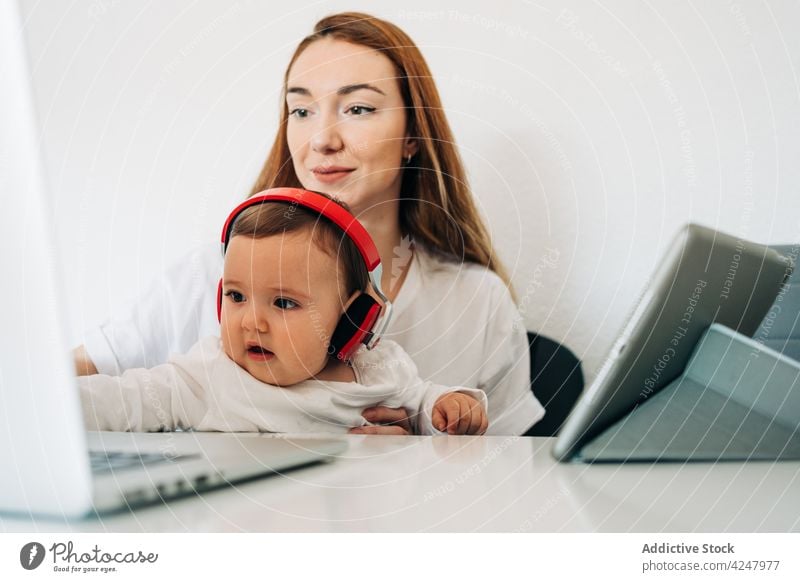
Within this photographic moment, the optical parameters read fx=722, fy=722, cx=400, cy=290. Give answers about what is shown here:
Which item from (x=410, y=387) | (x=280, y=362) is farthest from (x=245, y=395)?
(x=410, y=387)

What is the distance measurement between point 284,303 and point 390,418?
136 mm

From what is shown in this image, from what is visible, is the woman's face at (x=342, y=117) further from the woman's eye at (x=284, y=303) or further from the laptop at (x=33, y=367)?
the laptop at (x=33, y=367)

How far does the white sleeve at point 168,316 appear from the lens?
2.07ft

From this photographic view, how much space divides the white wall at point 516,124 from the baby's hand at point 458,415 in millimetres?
100

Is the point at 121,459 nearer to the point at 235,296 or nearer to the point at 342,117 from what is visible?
the point at 235,296

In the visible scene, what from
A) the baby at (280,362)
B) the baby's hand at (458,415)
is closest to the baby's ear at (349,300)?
the baby at (280,362)

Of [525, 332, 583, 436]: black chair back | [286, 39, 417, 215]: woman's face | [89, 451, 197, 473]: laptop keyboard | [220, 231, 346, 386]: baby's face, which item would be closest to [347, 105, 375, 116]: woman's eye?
[286, 39, 417, 215]: woman's face

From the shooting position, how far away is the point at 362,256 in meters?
0.62

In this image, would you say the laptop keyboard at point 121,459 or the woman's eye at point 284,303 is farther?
the woman's eye at point 284,303
